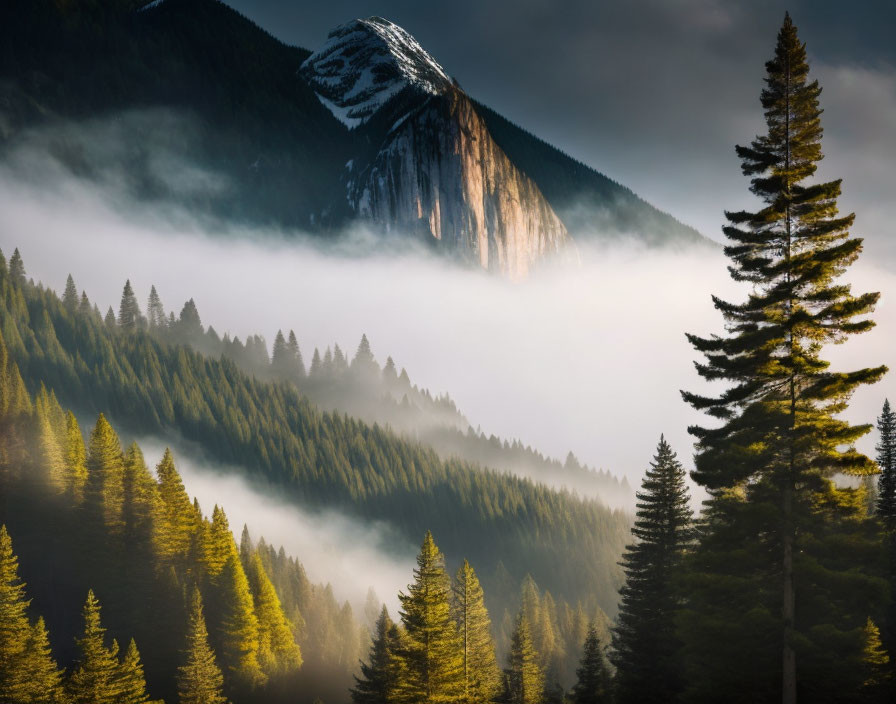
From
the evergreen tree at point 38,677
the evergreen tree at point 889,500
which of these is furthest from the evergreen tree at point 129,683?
the evergreen tree at point 889,500

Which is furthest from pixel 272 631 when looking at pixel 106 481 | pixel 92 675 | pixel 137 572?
pixel 92 675

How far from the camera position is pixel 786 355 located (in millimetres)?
18812

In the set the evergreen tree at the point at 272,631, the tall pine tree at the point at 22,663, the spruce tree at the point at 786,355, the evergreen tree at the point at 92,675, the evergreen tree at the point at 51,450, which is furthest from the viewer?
the evergreen tree at the point at 51,450

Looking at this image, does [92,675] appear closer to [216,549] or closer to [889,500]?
[216,549]

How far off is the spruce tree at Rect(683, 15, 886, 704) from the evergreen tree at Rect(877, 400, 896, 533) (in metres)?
19.7

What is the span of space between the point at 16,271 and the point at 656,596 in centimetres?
18888

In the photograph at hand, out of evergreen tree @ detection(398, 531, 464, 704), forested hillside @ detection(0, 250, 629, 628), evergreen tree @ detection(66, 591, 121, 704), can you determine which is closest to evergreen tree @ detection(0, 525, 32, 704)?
evergreen tree @ detection(66, 591, 121, 704)

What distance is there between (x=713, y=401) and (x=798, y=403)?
88.2 inches

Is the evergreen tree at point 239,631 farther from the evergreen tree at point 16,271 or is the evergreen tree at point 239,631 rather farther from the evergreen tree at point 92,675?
the evergreen tree at point 16,271

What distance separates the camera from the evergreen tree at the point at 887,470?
3610cm

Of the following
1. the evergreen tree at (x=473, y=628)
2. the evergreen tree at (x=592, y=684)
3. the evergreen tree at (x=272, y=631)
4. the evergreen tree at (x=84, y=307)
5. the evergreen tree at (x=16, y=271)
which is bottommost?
the evergreen tree at (x=272, y=631)

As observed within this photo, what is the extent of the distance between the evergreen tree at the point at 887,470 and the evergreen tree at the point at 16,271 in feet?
606

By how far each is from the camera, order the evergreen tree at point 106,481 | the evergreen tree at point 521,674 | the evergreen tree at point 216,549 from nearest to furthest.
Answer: the evergreen tree at point 521,674, the evergreen tree at point 216,549, the evergreen tree at point 106,481

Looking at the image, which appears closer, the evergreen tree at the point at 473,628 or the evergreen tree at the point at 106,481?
the evergreen tree at the point at 473,628
